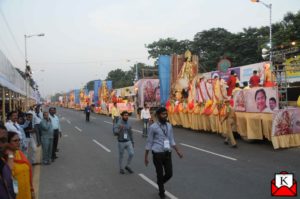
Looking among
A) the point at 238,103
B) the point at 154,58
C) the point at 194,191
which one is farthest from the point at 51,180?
the point at 154,58

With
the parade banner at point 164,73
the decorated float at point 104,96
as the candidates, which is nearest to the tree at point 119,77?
the decorated float at point 104,96

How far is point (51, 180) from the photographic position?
7977mm

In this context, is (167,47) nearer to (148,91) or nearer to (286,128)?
(148,91)

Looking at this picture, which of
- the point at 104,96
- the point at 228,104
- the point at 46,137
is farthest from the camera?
the point at 104,96

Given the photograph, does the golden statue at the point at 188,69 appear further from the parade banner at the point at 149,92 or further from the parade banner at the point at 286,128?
the parade banner at the point at 286,128

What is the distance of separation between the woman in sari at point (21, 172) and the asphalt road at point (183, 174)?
97.0 inches

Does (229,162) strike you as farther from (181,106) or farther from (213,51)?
(213,51)

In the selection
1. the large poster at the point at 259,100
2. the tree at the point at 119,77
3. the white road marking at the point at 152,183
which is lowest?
the white road marking at the point at 152,183

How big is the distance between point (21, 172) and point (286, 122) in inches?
395

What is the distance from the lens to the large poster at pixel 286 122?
11.7 meters

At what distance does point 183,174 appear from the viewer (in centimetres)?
812

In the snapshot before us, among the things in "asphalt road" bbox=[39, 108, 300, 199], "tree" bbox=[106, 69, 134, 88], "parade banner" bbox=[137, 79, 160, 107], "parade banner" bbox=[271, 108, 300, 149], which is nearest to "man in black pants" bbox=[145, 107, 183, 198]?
Answer: "asphalt road" bbox=[39, 108, 300, 199]

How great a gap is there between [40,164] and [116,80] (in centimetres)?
8966

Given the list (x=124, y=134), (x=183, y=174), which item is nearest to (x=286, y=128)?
(x=183, y=174)
